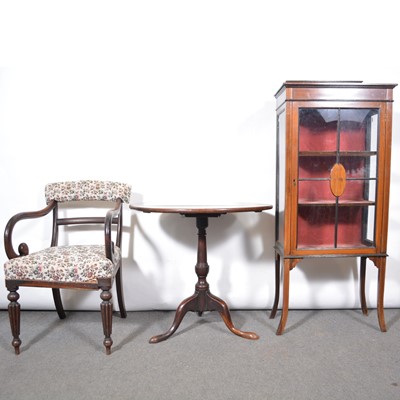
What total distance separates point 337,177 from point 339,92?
46cm

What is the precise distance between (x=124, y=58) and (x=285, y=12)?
1101mm

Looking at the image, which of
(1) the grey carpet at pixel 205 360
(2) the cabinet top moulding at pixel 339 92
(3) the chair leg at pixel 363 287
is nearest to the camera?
(1) the grey carpet at pixel 205 360

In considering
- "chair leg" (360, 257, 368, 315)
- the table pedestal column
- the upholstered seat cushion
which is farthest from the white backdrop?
the upholstered seat cushion

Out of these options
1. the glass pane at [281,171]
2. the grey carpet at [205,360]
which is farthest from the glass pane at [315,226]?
the grey carpet at [205,360]

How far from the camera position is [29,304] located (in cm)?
232

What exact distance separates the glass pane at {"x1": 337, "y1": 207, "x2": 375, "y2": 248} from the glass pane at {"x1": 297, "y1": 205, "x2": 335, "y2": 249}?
0.16ft

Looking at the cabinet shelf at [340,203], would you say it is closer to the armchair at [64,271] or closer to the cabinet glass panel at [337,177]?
the cabinet glass panel at [337,177]

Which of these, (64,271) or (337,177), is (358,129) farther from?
(64,271)

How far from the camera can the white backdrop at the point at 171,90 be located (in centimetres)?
223

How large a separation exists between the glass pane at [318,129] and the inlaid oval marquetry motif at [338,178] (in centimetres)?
11

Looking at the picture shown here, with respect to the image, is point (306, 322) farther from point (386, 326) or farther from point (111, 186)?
point (111, 186)

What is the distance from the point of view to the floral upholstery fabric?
208 cm

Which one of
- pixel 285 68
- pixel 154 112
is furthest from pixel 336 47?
pixel 154 112

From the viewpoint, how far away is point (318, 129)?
6.28 feet
